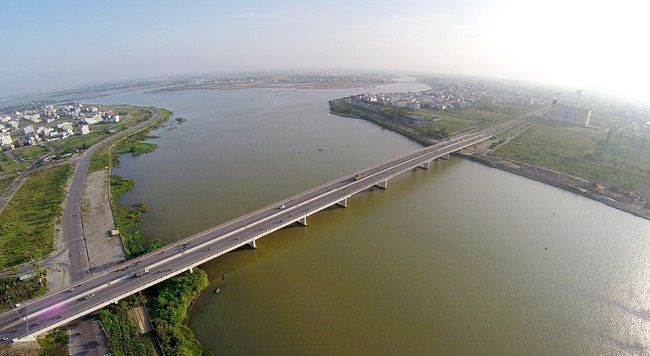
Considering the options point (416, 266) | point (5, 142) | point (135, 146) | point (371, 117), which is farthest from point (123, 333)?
point (371, 117)

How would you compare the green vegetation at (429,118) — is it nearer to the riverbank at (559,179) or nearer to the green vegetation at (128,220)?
the riverbank at (559,179)

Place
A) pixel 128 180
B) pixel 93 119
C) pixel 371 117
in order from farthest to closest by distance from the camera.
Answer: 1. pixel 371 117
2. pixel 93 119
3. pixel 128 180

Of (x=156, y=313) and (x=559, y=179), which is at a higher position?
(x=156, y=313)

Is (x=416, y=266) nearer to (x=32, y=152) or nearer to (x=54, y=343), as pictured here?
(x=54, y=343)

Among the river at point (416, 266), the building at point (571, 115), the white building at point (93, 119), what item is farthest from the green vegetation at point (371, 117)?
the white building at point (93, 119)

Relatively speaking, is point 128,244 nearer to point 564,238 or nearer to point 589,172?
point 564,238

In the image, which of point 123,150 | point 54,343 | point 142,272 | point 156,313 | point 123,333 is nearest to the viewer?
point 54,343

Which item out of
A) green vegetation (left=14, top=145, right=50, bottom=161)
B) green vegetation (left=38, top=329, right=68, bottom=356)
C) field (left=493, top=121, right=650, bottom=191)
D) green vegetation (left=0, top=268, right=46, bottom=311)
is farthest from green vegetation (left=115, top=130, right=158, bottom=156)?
field (left=493, top=121, right=650, bottom=191)

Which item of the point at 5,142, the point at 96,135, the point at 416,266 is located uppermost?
the point at 5,142
